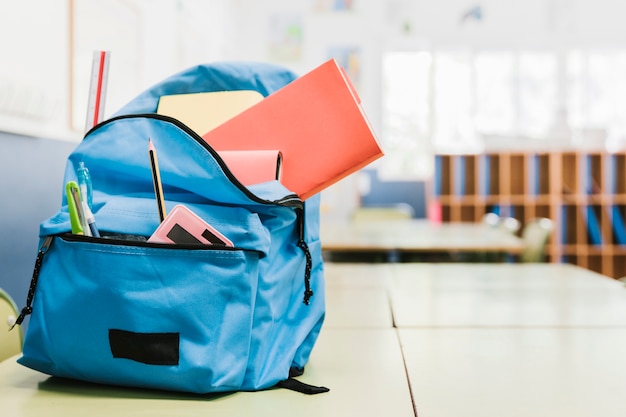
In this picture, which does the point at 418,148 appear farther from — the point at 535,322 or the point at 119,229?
the point at 119,229

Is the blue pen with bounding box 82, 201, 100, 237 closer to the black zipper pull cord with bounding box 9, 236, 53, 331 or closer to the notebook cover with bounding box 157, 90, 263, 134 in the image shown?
the black zipper pull cord with bounding box 9, 236, 53, 331

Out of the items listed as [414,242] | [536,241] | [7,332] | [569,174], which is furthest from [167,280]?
[569,174]

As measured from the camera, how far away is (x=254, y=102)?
2.80ft

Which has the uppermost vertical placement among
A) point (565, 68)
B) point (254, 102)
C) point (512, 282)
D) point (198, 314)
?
point (565, 68)

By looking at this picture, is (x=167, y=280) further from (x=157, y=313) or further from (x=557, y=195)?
(x=557, y=195)

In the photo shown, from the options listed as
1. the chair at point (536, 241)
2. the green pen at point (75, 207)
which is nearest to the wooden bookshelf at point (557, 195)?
the chair at point (536, 241)

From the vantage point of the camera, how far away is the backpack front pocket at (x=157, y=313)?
2.06 feet

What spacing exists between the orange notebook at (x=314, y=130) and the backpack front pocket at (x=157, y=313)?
0.52 feet

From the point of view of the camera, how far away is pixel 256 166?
736 millimetres

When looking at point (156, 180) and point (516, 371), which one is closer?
point (156, 180)

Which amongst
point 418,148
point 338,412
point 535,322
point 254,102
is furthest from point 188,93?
point 418,148

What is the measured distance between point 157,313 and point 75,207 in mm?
155

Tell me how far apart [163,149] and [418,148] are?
A: 567 cm

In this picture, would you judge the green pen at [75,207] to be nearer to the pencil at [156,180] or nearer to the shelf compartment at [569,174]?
the pencil at [156,180]
